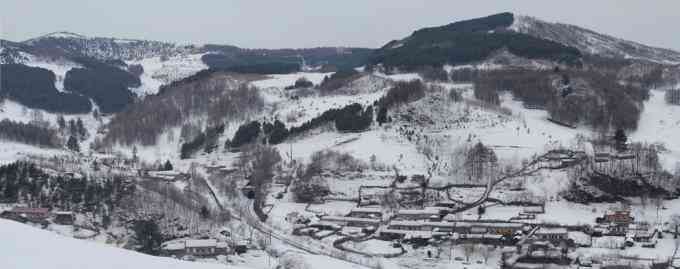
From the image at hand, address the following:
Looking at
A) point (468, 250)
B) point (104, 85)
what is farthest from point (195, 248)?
point (104, 85)

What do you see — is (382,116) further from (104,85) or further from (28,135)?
(104,85)

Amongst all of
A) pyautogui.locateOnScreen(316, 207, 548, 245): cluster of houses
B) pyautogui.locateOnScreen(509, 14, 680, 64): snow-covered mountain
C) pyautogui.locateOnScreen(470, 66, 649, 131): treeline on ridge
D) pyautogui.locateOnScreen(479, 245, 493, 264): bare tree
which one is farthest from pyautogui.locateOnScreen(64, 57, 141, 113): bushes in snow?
pyautogui.locateOnScreen(479, 245, 493, 264): bare tree

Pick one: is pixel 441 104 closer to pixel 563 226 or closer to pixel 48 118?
pixel 563 226

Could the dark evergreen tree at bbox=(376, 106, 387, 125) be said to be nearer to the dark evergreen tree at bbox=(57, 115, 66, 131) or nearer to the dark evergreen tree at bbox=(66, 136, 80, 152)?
the dark evergreen tree at bbox=(66, 136, 80, 152)

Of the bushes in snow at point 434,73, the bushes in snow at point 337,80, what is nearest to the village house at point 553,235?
the bushes in snow at point 434,73

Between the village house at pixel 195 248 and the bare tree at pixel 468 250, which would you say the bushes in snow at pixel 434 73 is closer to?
the bare tree at pixel 468 250

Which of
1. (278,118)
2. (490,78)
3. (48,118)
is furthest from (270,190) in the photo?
(48,118)
